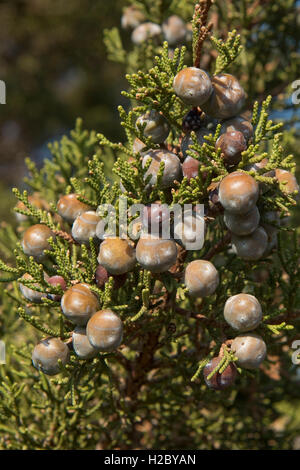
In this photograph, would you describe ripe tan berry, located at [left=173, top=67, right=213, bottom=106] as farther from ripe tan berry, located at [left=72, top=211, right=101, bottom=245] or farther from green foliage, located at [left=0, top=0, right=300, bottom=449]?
ripe tan berry, located at [left=72, top=211, right=101, bottom=245]

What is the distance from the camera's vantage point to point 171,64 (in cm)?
148

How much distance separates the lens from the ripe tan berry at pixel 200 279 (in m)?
1.37

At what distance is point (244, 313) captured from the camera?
1381 millimetres

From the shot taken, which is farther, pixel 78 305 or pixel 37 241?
pixel 37 241

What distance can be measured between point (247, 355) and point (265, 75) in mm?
1873

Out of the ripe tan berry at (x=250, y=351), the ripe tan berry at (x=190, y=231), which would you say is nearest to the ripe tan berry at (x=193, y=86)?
the ripe tan berry at (x=190, y=231)

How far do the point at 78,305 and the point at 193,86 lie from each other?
0.73 metres

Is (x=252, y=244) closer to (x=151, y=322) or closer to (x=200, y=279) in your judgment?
(x=200, y=279)

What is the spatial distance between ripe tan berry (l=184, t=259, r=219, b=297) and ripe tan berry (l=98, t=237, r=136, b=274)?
0.59ft

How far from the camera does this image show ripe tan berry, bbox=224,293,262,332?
4.53ft

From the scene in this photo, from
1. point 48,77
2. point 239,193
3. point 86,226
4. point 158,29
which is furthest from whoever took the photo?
point 48,77

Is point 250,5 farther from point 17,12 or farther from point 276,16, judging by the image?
point 17,12

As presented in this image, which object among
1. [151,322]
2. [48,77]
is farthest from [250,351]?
[48,77]

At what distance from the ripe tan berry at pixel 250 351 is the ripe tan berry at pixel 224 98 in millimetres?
703
